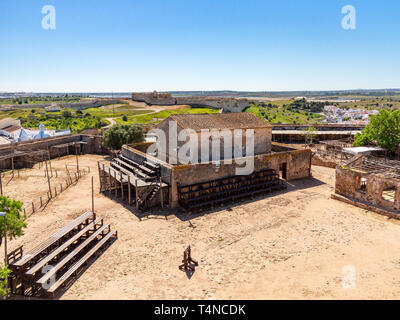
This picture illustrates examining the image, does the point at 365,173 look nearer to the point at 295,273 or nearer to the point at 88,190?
the point at 295,273

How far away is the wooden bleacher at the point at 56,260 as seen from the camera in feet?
33.6

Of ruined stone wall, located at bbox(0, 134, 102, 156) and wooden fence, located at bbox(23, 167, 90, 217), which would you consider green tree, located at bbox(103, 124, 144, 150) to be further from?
wooden fence, located at bbox(23, 167, 90, 217)

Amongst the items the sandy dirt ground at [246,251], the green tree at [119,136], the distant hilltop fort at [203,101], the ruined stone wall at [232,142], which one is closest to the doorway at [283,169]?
the ruined stone wall at [232,142]

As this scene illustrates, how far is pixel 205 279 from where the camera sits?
36.4 feet

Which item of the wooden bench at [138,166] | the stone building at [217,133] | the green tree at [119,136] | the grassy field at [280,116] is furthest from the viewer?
the grassy field at [280,116]

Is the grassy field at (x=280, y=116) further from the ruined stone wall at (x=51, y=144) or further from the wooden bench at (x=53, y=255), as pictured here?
the wooden bench at (x=53, y=255)

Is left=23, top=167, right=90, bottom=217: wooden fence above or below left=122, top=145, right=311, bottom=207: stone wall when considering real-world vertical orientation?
below

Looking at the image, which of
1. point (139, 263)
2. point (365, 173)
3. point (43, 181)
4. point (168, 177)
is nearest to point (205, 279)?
point (139, 263)

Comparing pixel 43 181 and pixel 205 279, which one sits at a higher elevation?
pixel 43 181

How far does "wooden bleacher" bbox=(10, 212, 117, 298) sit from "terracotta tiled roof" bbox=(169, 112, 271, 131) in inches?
390

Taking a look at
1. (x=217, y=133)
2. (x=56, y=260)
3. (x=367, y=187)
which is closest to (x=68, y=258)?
(x=56, y=260)

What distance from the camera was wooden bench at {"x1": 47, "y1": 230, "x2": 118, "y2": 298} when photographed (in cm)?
1004

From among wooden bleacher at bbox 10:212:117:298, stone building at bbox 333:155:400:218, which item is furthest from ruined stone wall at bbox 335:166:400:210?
wooden bleacher at bbox 10:212:117:298

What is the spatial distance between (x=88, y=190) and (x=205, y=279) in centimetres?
1317
